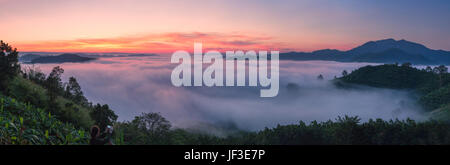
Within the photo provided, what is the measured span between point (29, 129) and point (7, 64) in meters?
10.9

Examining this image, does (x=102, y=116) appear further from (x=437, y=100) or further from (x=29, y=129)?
(x=437, y=100)

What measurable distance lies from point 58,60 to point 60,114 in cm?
20648

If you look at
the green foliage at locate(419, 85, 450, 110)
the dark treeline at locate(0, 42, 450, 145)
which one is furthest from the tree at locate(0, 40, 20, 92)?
the green foliage at locate(419, 85, 450, 110)

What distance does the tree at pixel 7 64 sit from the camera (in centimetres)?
1606

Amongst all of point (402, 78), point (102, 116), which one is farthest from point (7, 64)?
point (402, 78)

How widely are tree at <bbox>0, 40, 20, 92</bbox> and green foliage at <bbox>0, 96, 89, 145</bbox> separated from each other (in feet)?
16.6

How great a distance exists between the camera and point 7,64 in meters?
16.5

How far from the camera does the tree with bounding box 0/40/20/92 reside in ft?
52.7

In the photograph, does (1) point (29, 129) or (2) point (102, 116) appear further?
(2) point (102, 116)

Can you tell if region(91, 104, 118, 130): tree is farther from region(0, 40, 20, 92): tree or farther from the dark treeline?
region(0, 40, 20, 92): tree
